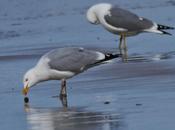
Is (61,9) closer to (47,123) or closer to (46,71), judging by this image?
(46,71)

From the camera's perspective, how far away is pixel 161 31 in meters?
14.0

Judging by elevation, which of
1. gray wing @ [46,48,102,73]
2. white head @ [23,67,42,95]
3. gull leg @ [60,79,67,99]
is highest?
gray wing @ [46,48,102,73]

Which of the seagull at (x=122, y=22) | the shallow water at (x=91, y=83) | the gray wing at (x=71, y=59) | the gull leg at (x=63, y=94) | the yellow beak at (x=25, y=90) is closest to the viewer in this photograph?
the shallow water at (x=91, y=83)

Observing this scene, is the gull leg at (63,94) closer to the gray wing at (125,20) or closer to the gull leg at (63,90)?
the gull leg at (63,90)

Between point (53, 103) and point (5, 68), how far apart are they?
Answer: 3255mm

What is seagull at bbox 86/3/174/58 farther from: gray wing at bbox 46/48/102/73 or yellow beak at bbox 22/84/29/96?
yellow beak at bbox 22/84/29/96

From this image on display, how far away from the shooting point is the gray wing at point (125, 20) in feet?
47.0

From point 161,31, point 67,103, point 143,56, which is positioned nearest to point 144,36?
point 161,31

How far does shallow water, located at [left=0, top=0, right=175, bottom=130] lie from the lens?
7.95m

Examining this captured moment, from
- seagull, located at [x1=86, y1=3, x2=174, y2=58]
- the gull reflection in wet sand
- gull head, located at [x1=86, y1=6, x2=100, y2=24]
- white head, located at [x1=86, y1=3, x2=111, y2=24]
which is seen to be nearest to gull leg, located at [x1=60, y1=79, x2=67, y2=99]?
Answer: the gull reflection in wet sand

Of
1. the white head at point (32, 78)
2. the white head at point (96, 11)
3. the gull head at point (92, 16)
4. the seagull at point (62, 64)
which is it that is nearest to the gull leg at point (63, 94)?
the seagull at point (62, 64)

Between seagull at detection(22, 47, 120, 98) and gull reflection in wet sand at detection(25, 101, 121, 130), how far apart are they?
889mm

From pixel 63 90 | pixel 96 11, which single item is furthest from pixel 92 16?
pixel 63 90

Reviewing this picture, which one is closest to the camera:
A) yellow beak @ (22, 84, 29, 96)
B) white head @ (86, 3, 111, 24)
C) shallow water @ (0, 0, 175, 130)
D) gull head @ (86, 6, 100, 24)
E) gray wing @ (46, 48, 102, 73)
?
shallow water @ (0, 0, 175, 130)
